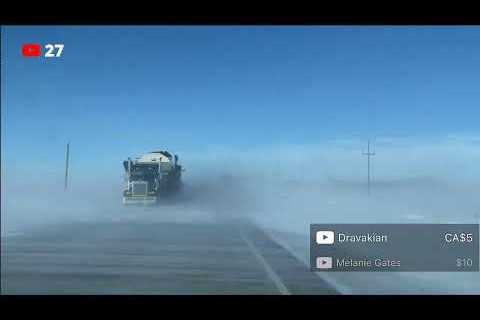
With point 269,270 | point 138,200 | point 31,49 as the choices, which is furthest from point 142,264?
point 31,49

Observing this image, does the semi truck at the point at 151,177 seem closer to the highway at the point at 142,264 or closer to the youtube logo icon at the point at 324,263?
the highway at the point at 142,264

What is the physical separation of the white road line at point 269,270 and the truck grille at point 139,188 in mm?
951

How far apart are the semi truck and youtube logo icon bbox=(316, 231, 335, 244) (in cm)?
131

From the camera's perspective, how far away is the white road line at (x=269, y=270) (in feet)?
20.0

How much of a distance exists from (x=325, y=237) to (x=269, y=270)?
90 cm

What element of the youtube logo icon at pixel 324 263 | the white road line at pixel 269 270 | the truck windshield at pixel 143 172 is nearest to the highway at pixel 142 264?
the white road line at pixel 269 270

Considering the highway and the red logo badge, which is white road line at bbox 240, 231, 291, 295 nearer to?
the highway

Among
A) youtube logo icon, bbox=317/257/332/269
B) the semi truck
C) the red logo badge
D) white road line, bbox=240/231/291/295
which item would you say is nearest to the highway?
white road line, bbox=240/231/291/295

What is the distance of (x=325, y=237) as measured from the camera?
235 inches

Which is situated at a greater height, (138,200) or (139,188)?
(139,188)

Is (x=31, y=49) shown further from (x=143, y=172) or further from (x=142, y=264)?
(x=142, y=264)
